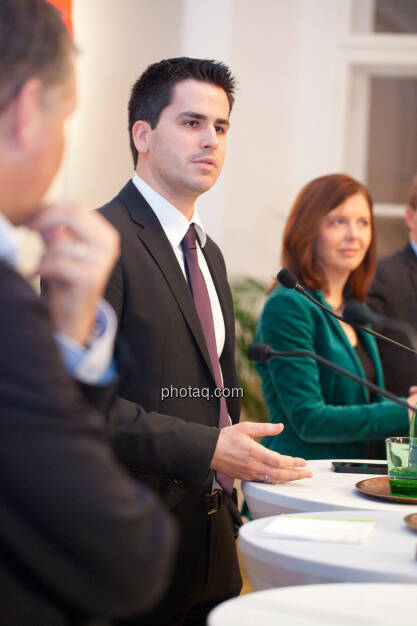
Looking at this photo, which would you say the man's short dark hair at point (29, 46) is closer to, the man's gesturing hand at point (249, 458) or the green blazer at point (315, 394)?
the man's gesturing hand at point (249, 458)

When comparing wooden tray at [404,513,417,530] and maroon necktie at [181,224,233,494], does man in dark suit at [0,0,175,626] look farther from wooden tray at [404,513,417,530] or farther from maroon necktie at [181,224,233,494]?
maroon necktie at [181,224,233,494]

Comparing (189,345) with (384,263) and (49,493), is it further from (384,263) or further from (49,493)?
(384,263)

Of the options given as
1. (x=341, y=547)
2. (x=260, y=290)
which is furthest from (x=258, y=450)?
(x=260, y=290)

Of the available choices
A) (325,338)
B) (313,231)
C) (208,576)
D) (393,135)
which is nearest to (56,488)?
(208,576)

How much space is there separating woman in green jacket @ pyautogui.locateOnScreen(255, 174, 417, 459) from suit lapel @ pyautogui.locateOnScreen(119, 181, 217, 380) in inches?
21.1

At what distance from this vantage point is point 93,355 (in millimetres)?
866

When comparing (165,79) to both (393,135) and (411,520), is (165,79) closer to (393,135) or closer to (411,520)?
(411,520)

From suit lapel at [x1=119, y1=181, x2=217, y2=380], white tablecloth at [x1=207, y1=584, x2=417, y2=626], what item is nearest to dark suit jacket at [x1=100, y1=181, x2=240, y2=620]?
suit lapel at [x1=119, y1=181, x2=217, y2=380]

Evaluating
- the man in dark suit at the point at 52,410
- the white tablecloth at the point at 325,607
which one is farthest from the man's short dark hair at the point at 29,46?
the white tablecloth at the point at 325,607

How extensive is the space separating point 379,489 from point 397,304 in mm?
1701

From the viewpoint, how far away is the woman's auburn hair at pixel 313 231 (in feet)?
9.36

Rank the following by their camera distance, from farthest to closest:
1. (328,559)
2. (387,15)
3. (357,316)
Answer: (387,15)
(357,316)
(328,559)

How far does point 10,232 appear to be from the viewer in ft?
2.69

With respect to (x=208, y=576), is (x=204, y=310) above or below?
above
